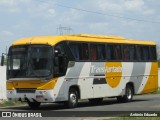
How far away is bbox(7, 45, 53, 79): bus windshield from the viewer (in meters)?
23.5

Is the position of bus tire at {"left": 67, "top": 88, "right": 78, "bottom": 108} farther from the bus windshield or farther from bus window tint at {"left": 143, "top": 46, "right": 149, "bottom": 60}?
bus window tint at {"left": 143, "top": 46, "right": 149, "bottom": 60}

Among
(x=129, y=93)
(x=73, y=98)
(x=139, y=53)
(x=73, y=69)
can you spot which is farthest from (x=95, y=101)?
(x=73, y=69)

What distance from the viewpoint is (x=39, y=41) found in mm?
24047

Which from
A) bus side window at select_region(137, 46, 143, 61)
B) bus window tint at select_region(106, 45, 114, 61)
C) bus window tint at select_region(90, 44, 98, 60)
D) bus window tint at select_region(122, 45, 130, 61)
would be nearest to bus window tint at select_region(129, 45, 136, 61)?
bus window tint at select_region(122, 45, 130, 61)

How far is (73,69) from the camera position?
81.8 ft

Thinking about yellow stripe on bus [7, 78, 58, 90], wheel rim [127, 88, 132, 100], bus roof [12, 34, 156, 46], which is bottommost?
wheel rim [127, 88, 132, 100]

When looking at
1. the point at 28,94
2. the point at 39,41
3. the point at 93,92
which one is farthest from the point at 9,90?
the point at 93,92

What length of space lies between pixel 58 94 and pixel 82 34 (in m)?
4.09

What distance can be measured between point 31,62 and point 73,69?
7.37 feet

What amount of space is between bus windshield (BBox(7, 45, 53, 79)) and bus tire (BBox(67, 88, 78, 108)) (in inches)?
79.2

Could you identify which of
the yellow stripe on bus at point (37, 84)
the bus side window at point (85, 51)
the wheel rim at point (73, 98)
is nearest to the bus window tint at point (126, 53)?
Result: the bus side window at point (85, 51)

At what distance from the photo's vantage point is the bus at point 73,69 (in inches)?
929

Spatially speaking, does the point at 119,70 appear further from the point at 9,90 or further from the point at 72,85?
the point at 9,90

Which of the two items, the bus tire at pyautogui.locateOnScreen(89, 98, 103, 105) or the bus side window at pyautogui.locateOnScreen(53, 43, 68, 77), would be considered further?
the bus tire at pyautogui.locateOnScreen(89, 98, 103, 105)
